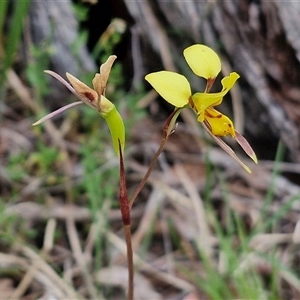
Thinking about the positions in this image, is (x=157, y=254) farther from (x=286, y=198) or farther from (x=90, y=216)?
(x=286, y=198)

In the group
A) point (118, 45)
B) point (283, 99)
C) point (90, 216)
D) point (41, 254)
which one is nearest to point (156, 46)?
point (118, 45)

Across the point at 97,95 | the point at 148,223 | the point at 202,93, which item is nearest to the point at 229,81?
the point at 202,93

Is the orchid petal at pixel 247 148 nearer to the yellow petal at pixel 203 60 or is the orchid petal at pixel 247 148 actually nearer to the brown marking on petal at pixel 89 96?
the yellow petal at pixel 203 60

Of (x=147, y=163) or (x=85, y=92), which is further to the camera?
(x=147, y=163)

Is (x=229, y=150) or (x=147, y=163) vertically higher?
(x=229, y=150)

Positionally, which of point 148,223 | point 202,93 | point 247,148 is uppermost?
point 202,93

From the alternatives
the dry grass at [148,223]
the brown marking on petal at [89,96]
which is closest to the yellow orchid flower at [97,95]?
the brown marking on petal at [89,96]

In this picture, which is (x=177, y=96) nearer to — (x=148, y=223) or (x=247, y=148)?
(x=247, y=148)

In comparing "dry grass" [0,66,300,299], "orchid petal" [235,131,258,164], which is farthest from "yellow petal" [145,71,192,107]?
"dry grass" [0,66,300,299]
